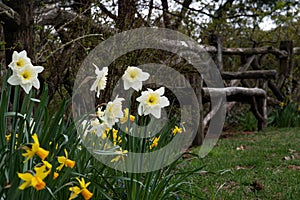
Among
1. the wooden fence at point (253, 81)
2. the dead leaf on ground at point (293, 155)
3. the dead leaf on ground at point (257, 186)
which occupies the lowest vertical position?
the dead leaf on ground at point (293, 155)

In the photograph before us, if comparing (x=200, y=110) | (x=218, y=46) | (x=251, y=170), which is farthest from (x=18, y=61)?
(x=218, y=46)

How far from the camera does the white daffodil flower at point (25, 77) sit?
4.39 ft

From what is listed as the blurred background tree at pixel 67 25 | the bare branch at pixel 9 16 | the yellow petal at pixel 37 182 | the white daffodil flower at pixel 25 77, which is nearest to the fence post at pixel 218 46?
the blurred background tree at pixel 67 25

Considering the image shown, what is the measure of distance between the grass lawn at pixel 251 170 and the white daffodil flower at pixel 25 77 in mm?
991

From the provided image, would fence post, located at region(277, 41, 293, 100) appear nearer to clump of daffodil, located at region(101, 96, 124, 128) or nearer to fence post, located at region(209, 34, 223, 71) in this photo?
fence post, located at region(209, 34, 223, 71)

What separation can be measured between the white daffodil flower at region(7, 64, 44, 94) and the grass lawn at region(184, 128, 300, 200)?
39.0 inches

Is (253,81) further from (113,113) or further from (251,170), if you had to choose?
(113,113)

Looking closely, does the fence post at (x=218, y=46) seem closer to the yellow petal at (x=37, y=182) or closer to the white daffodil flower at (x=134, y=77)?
the white daffodil flower at (x=134, y=77)

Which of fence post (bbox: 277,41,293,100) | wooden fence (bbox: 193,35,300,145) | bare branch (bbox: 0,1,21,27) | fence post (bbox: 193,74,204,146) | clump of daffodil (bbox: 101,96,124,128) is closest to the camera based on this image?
clump of daffodil (bbox: 101,96,124,128)

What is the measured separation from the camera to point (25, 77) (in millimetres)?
1363

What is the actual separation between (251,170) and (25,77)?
2.75 m

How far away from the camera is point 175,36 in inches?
181

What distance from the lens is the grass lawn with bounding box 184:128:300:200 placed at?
284 centimetres

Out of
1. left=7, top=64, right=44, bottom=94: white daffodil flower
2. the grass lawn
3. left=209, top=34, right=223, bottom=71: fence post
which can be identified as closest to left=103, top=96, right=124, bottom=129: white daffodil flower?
left=7, top=64, right=44, bottom=94: white daffodil flower
